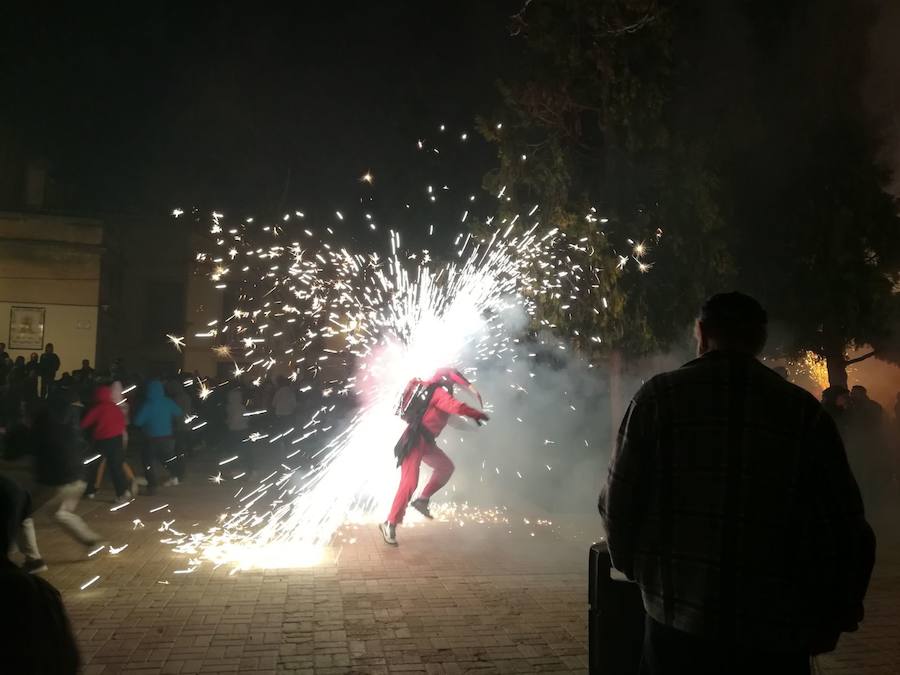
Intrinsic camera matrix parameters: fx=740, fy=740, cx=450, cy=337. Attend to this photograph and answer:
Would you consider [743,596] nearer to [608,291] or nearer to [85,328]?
[608,291]

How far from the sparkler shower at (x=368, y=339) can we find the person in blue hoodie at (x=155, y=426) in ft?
4.66

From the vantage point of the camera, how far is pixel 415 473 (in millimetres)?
8242

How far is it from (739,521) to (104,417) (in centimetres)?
952

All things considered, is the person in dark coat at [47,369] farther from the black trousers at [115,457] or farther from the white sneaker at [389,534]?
the white sneaker at [389,534]

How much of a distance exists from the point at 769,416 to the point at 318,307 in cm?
1632

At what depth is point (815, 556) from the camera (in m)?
2.19

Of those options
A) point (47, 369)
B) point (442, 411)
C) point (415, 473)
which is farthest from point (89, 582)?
point (47, 369)

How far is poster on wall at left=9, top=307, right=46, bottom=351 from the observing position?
21.8 metres

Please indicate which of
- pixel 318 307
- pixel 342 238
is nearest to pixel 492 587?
pixel 318 307

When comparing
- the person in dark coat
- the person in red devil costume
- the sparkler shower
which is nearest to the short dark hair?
the sparkler shower

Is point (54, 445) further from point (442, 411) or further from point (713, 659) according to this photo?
point (713, 659)

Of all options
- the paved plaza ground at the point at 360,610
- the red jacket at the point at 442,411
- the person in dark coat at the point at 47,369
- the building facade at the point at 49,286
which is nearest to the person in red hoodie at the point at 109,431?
the paved plaza ground at the point at 360,610

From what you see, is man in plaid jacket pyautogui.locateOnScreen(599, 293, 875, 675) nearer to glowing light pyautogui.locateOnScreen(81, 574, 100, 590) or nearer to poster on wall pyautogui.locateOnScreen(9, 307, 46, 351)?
glowing light pyautogui.locateOnScreen(81, 574, 100, 590)

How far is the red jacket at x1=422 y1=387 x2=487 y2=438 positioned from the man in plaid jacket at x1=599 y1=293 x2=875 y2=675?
231 inches
